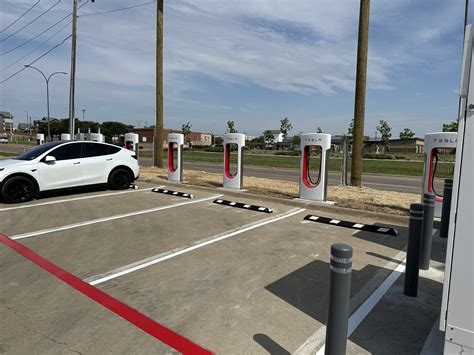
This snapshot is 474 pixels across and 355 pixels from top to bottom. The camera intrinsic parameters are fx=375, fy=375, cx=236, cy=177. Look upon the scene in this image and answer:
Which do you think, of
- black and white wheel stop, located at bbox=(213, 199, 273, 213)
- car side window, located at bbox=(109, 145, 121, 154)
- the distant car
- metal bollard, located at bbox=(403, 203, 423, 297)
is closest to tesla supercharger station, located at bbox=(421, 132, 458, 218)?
black and white wheel stop, located at bbox=(213, 199, 273, 213)

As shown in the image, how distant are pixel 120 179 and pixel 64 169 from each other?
170 cm

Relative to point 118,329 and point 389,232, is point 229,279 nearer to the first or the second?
point 118,329

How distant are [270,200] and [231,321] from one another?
6.04 metres

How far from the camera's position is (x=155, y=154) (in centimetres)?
1772

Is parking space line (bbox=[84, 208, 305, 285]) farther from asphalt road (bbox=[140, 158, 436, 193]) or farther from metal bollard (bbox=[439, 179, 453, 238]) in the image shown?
asphalt road (bbox=[140, 158, 436, 193])

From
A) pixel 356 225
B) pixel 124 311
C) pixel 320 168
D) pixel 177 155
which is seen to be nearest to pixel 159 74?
pixel 177 155

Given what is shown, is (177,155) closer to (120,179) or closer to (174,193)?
(120,179)

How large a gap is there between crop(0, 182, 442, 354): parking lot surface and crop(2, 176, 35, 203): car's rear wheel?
1.20 m

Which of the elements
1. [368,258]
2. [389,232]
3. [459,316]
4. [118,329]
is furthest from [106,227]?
[459,316]

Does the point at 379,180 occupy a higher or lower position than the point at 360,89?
lower

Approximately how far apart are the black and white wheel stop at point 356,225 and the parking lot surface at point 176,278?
0.18 metres

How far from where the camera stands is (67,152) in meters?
9.72

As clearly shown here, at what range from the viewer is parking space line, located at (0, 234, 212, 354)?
3002 mm

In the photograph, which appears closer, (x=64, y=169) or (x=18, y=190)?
(x=18, y=190)
